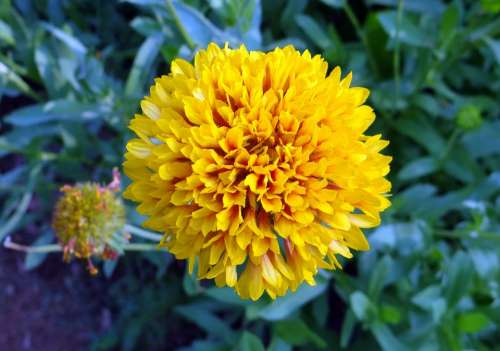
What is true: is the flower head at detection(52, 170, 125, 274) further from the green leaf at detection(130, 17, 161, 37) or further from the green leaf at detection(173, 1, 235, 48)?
the green leaf at detection(130, 17, 161, 37)

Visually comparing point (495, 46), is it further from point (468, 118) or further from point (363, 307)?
point (363, 307)

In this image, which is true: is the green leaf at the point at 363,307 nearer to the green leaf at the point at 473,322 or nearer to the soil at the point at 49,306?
the green leaf at the point at 473,322

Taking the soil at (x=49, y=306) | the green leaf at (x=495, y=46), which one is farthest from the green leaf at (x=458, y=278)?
the soil at (x=49, y=306)

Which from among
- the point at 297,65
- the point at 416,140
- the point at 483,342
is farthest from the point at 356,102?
the point at 483,342

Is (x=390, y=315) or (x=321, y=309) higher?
(x=390, y=315)

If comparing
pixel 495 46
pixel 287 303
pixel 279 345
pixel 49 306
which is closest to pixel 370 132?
pixel 495 46
